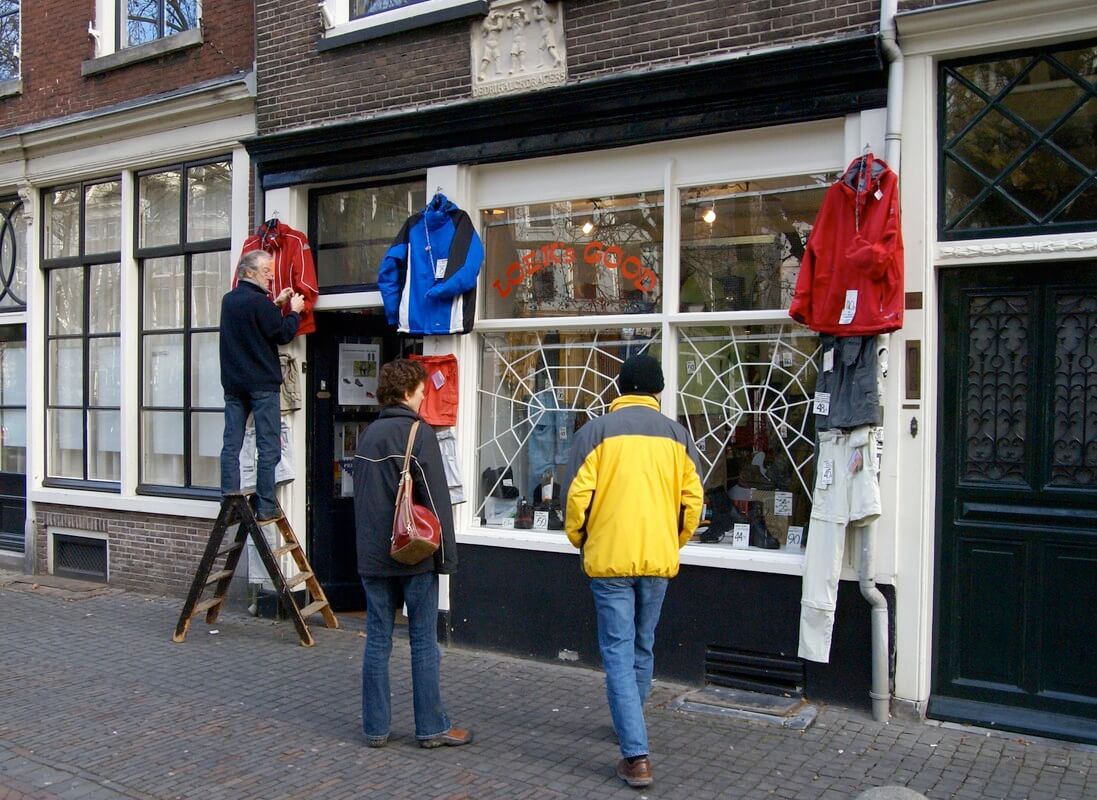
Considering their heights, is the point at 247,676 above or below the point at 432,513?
below

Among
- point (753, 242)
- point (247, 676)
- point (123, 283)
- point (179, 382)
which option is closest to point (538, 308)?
point (753, 242)

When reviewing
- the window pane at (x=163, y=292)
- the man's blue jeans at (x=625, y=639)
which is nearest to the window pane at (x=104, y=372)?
the window pane at (x=163, y=292)

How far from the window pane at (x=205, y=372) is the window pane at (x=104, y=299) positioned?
1150 millimetres

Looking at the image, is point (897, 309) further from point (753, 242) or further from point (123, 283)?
point (123, 283)

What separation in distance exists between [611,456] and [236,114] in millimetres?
5496

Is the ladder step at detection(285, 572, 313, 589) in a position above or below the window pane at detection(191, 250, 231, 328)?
below

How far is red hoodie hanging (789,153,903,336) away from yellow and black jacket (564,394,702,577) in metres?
1.34

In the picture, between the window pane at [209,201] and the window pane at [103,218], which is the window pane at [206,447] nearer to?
the window pane at [209,201]

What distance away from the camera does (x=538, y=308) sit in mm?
7363

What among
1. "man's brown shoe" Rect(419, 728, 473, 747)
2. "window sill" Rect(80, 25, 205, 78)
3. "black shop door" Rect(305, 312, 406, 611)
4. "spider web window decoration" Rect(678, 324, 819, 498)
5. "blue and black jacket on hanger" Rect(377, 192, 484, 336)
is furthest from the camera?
"window sill" Rect(80, 25, 205, 78)

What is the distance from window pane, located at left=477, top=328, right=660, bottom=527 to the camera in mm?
7039

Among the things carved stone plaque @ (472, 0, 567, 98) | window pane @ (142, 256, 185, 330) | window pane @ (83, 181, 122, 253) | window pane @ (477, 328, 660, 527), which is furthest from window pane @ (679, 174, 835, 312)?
window pane @ (83, 181, 122, 253)

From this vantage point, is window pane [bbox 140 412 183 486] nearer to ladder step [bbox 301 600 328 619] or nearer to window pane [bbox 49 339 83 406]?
window pane [bbox 49 339 83 406]

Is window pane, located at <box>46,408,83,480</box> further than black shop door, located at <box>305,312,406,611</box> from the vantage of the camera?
Yes
